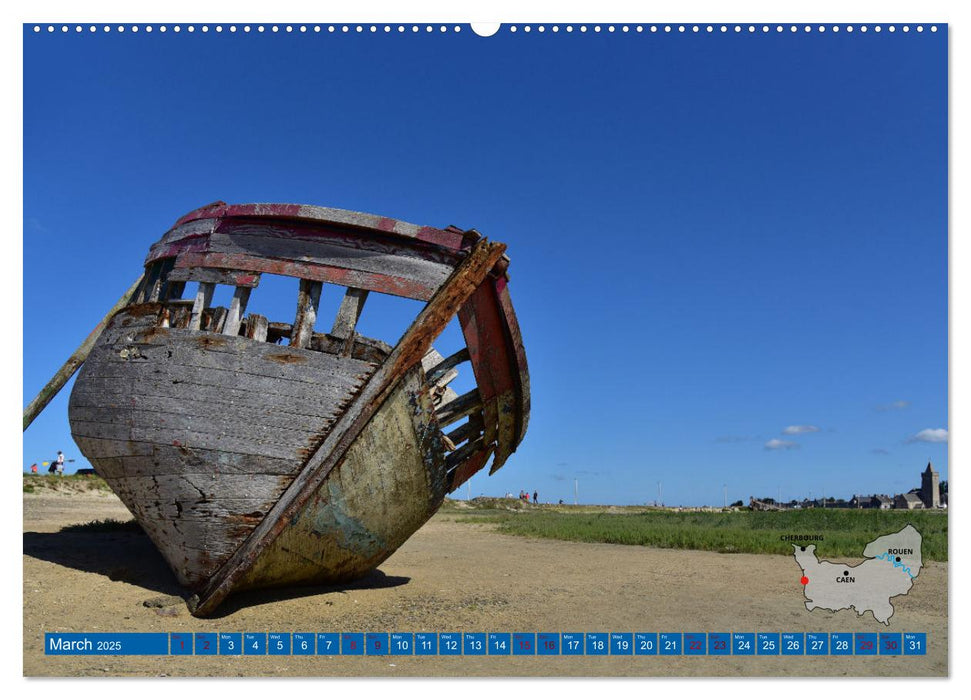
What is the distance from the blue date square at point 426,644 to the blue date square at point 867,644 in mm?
2920

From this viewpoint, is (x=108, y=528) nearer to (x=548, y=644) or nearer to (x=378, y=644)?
(x=378, y=644)

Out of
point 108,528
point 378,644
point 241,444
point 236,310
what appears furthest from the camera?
point 108,528

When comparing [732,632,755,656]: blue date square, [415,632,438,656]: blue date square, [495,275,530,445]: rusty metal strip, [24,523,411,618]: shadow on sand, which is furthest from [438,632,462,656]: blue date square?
[495,275,530,445]: rusty metal strip

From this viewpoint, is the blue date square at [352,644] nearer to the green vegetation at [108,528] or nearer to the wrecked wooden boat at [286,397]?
the wrecked wooden boat at [286,397]

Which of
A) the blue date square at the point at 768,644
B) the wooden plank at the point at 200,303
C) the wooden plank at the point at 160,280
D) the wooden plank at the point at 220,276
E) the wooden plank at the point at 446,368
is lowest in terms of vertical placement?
the blue date square at the point at 768,644

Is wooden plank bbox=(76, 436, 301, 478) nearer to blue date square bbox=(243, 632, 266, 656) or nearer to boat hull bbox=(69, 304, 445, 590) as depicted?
boat hull bbox=(69, 304, 445, 590)

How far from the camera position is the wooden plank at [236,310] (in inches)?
242

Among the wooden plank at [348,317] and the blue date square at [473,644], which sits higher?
the wooden plank at [348,317]

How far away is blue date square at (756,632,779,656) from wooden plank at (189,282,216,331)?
5.16 m

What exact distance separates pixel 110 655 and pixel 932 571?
10.3 meters

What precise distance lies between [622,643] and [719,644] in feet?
2.19

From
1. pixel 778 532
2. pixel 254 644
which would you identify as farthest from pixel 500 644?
pixel 778 532

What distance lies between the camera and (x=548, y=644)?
15.9 ft

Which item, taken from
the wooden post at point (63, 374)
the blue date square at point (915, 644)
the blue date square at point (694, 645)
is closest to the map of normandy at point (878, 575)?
the blue date square at point (915, 644)
